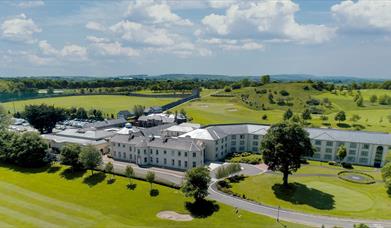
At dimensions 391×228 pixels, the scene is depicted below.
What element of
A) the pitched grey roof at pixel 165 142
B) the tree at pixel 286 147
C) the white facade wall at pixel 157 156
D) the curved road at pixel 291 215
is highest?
the tree at pixel 286 147

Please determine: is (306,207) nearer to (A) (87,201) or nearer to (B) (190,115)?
(A) (87,201)

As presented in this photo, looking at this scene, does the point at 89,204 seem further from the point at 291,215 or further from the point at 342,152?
the point at 342,152

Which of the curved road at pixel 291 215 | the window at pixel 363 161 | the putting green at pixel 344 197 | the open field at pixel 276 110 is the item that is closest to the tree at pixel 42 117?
the open field at pixel 276 110

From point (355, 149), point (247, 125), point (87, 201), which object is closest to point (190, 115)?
point (247, 125)

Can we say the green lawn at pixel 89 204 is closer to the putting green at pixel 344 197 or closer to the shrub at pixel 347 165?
the putting green at pixel 344 197

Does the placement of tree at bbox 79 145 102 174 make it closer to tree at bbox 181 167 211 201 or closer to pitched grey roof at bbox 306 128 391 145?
tree at bbox 181 167 211 201

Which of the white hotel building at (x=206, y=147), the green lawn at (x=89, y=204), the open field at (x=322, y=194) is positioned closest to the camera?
the green lawn at (x=89, y=204)

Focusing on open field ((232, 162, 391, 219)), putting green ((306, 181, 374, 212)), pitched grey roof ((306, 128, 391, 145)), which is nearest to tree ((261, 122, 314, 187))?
open field ((232, 162, 391, 219))
